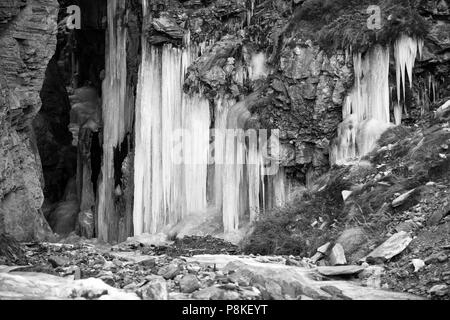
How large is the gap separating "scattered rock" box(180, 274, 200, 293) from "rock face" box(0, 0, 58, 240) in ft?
30.8

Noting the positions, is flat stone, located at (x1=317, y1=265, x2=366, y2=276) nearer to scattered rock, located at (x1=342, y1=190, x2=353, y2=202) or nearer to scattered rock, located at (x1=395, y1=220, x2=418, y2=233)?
scattered rock, located at (x1=395, y1=220, x2=418, y2=233)

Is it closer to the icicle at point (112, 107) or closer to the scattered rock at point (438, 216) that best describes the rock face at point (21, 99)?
the icicle at point (112, 107)

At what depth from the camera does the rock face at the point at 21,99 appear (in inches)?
699

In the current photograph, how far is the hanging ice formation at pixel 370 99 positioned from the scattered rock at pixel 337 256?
6.41m

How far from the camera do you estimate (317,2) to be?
72.4ft

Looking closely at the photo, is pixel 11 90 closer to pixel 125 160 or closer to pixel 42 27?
pixel 42 27

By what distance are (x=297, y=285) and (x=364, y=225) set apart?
4.85 meters

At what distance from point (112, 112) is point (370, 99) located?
1328 centimetres

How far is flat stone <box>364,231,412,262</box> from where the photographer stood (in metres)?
11.4

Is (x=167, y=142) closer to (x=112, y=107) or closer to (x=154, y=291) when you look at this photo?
(x=112, y=107)

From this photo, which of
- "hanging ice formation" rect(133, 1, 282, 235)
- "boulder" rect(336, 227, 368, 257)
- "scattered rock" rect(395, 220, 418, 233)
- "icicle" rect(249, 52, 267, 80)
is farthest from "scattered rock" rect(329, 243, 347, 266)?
"icicle" rect(249, 52, 267, 80)

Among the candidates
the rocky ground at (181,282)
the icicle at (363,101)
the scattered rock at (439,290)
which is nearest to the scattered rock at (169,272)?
the rocky ground at (181,282)

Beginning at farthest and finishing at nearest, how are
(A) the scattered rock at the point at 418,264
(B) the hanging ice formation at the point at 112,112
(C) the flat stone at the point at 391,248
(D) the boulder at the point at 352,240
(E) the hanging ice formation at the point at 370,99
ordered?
(B) the hanging ice formation at the point at 112,112
(E) the hanging ice formation at the point at 370,99
(D) the boulder at the point at 352,240
(C) the flat stone at the point at 391,248
(A) the scattered rock at the point at 418,264

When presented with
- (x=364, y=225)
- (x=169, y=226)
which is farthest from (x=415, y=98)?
(x=169, y=226)
